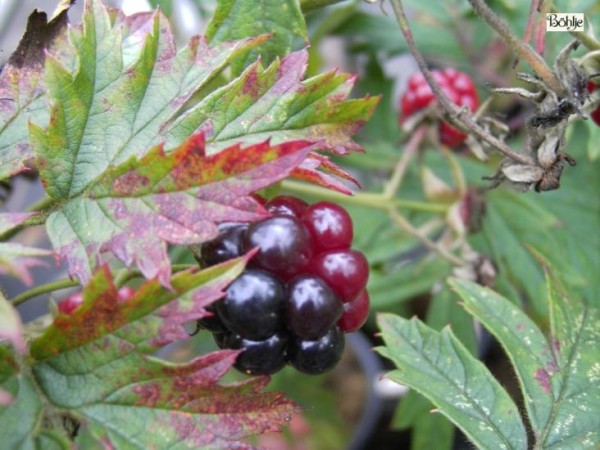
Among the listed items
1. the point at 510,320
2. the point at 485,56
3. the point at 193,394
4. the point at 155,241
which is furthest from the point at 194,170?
the point at 485,56

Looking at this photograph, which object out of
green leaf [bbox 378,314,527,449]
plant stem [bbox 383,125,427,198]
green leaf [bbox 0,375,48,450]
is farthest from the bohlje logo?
green leaf [bbox 0,375,48,450]

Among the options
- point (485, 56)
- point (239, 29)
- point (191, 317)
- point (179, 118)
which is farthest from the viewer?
point (485, 56)

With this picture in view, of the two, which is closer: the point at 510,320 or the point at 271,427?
the point at 271,427

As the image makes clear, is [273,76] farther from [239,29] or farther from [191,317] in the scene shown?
[191,317]

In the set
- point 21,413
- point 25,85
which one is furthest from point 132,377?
point 25,85

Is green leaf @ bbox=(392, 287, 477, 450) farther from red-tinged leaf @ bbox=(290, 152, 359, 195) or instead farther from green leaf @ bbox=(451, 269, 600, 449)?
red-tinged leaf @ bbox=(290, 152, 359, 195)

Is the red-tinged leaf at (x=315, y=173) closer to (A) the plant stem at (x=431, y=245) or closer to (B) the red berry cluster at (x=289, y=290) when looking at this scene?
(B) the red berry cluster at (x=289, y=290)

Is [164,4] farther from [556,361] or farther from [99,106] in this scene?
[556,361]
